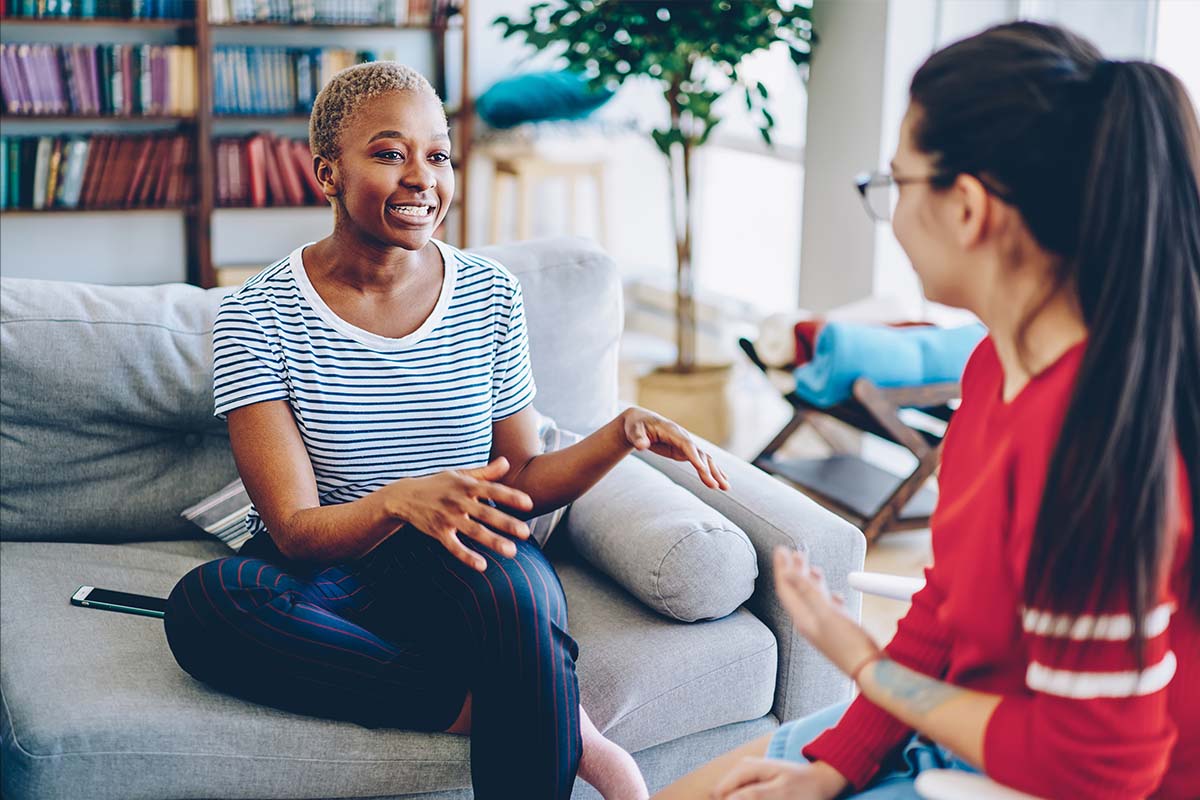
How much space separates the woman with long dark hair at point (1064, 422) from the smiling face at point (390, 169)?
2.70 feet

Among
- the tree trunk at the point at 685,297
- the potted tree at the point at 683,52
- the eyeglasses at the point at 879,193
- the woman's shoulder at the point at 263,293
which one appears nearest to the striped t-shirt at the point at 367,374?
the woman's shoulder at the point at 263,293

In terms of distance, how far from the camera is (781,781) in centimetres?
110

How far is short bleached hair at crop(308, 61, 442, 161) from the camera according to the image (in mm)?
1666

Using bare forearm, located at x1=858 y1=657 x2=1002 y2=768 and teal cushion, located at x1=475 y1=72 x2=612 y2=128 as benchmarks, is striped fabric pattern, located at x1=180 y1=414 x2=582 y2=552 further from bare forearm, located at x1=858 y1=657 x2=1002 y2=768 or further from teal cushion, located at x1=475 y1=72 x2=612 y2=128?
teal cushion, located at x1=475 y1=72 x2=612 y2=128

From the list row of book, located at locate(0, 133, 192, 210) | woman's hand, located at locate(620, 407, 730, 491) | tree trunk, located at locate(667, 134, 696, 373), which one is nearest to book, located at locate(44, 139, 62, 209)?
row of book, located at locate(0, 133, 192, 210)

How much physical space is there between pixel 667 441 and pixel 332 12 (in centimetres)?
381

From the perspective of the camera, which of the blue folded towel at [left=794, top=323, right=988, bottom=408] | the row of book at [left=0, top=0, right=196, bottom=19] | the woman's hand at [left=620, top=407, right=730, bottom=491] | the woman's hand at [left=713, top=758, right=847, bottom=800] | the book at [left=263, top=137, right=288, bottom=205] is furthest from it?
the book at [left=263, top=137, right=288, bottom=205]

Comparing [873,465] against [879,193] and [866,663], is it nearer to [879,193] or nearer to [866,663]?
[879,193]

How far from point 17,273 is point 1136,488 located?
15.8 feet

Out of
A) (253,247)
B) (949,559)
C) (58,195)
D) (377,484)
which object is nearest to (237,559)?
(377,484)

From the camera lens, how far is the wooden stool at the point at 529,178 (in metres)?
5.11

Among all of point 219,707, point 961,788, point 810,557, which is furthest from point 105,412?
point 961,788

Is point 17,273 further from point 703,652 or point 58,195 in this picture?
point 703,652

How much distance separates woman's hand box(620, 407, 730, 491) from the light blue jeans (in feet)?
1.25
